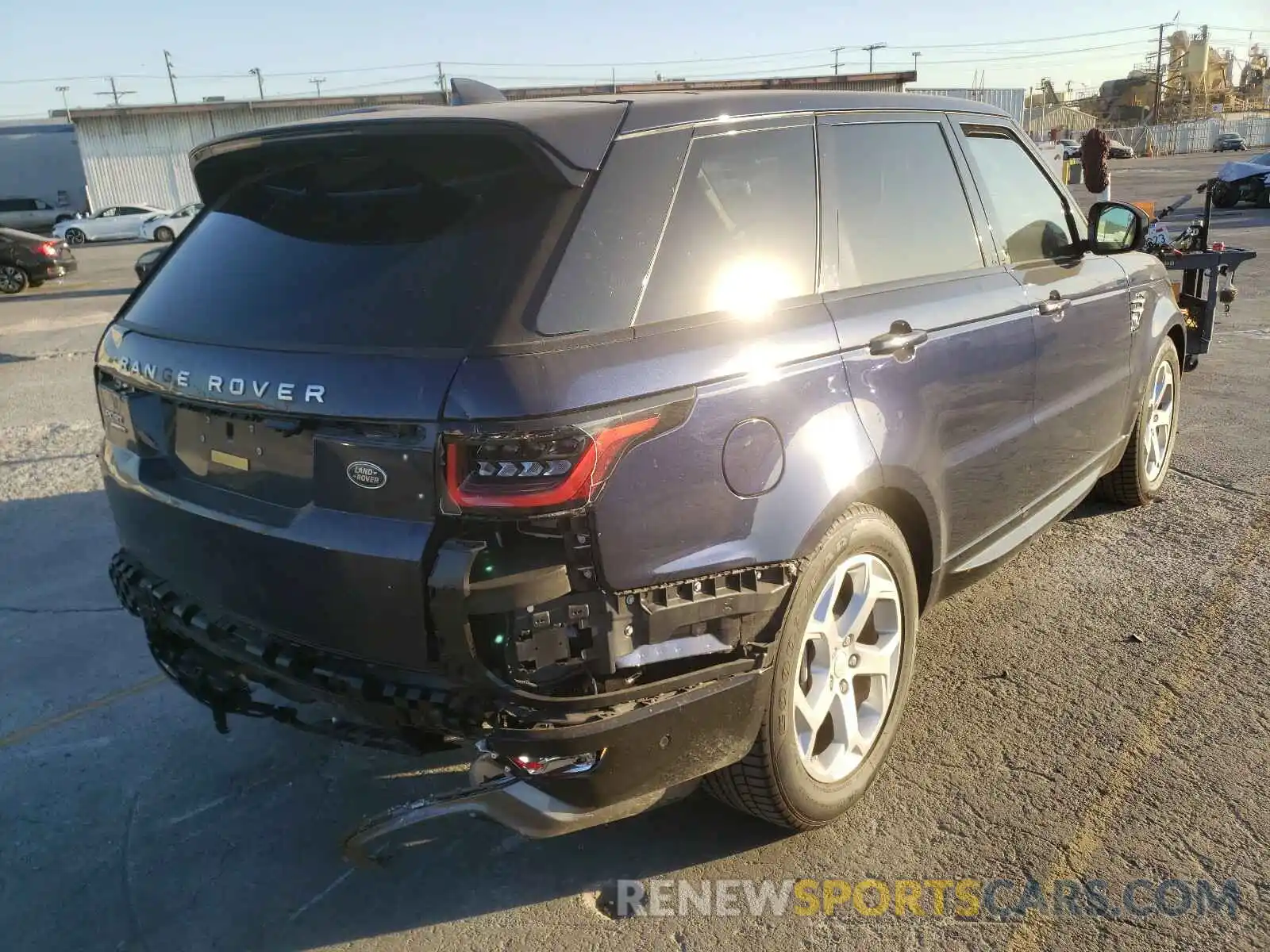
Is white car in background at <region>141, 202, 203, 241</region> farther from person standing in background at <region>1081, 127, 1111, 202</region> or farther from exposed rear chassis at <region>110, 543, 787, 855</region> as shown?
exposed rear chassis at <region>110, 543, 787, 855</region>

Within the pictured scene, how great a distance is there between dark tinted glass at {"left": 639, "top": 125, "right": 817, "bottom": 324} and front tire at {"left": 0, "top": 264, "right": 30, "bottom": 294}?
20218mm

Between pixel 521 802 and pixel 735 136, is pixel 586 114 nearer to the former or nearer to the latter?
pixel 735 136

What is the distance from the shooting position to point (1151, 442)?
17.0ft

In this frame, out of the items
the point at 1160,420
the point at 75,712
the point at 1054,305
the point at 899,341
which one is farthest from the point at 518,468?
the point at 1160,420

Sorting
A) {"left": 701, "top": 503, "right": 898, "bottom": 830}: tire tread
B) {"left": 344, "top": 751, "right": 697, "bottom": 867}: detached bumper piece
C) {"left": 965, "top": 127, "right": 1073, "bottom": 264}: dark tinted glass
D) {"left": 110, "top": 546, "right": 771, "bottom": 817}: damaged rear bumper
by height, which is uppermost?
{"left": 965, "top": 127, "right": 1073, "bottom": 264}: dark tinted glass

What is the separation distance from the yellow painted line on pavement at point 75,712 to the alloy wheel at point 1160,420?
4762 mm

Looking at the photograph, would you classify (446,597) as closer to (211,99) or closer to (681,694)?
(681,694)

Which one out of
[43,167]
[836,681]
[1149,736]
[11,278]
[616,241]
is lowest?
[1149,736]

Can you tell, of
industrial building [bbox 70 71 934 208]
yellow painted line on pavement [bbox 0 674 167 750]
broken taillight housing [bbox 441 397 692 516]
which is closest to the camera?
broken taillight housing [bbox 441 397 692 516]

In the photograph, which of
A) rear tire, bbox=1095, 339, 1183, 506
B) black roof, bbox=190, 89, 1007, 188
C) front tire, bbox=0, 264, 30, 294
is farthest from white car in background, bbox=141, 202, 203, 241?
black roof, bbox=190, 89, 1007, 188

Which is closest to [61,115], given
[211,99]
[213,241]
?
[211,99]

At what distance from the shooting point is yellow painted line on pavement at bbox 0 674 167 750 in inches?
135

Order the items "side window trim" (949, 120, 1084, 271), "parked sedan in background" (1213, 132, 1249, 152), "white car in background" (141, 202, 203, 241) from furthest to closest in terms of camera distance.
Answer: "parked sedan in background" (1213, 132, 1249, 152), "white car in background" (141, 202, 203, 241), "side window trim" (949, 120, 1084, 271)

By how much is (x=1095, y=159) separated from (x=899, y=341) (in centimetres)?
1091
